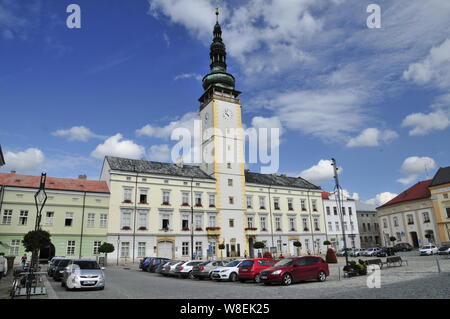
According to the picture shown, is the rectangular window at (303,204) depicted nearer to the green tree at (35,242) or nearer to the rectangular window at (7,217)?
the rectangular window at (7,217)

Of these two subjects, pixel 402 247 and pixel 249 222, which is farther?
pixel 249 222

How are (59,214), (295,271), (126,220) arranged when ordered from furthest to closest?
1. (126,220)
2. (59,214)
3. (295,271)

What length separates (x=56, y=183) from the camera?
39875 millimetres

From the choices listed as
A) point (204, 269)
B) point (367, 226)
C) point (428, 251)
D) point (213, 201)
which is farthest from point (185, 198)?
point (367, 226)

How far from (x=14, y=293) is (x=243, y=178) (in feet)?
137

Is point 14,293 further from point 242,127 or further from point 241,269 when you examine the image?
point 242,127

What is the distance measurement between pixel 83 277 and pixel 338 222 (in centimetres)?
5433

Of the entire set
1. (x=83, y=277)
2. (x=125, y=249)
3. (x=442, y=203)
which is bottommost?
(x=83, y=277)

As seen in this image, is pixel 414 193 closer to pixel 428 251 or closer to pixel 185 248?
pixel 428 251

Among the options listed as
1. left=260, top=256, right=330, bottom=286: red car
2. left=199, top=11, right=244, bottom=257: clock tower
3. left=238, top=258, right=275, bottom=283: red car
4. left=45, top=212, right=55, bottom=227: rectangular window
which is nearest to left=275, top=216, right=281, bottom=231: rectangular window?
left=199, top=11, right=244, bottom=257: clock tower

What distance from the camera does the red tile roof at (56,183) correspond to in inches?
1471

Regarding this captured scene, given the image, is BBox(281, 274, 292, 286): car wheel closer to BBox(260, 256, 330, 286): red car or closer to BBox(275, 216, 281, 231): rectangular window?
BBox(260, 256, 330, 286): red car
